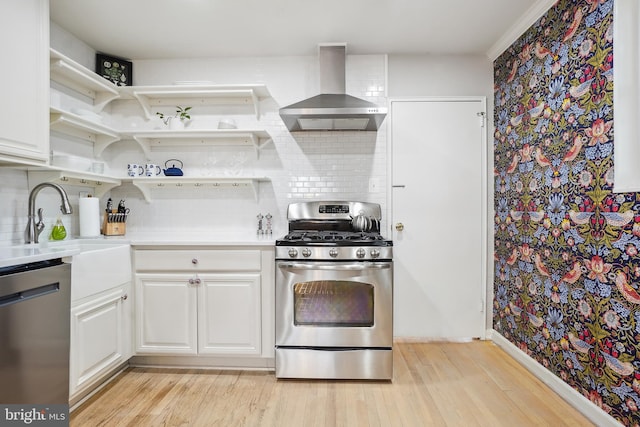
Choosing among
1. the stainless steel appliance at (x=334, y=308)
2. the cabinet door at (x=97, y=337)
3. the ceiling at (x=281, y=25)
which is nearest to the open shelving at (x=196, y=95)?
the ceiling at (x=281, y=25)

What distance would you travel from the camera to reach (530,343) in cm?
242

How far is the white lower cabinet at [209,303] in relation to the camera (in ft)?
8.02

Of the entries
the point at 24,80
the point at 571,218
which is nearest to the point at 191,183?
the point at 24,80

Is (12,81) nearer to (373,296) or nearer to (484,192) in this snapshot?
(373,296)

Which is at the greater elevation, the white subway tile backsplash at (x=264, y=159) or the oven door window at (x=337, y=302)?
the white subway tile backsplash at (x=264, y=159)

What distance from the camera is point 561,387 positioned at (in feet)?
6.85

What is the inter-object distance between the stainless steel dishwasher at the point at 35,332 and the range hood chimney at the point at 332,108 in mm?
1750

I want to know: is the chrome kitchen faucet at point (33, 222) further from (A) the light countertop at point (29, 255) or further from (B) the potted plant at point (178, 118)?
(B) the potted plant at point (178, 118)

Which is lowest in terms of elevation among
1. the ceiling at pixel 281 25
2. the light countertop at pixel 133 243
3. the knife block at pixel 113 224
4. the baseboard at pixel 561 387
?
the baseboard at pixel 561 387

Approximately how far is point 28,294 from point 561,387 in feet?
9.33

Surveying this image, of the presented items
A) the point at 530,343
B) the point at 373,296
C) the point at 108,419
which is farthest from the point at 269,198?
the point at 530,343

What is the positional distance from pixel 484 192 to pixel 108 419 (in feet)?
10.2

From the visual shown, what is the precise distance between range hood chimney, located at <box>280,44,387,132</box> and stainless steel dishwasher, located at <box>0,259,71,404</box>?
1.75 meters

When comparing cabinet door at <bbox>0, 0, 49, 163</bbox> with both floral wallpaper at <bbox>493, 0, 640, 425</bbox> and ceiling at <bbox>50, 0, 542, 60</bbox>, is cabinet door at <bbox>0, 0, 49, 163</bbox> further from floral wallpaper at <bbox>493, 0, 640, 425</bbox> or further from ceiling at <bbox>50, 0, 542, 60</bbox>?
floral wallpaper at <bbox>493, 0, 640, 425</bbox>
